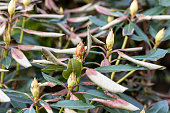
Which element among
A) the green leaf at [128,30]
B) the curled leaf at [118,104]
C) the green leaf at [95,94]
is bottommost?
the curled leaf at [118,104]

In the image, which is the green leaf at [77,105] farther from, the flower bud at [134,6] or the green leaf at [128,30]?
the flower bud at [134,6]

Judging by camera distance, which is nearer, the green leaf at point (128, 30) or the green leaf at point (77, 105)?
the green leaf at point (77, 105)

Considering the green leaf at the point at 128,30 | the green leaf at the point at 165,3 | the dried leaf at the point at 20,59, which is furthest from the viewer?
the green leaf at the point at 165,3

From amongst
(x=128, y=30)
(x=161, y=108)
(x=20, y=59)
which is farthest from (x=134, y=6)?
(x=20, y=59)

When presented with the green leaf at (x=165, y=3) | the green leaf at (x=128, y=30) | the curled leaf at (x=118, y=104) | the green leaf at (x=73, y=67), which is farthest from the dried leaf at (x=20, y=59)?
the green leaf at (x=165, y=3)

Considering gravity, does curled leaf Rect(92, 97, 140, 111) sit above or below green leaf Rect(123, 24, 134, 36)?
below

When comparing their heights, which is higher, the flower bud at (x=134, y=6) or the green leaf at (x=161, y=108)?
the flower bud at (x=134, y=6)

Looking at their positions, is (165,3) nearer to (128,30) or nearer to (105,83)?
(128,30)

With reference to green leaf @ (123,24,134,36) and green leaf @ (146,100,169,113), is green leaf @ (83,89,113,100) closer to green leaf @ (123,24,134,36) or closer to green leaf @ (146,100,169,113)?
green leaf @ (146,100,169,113)

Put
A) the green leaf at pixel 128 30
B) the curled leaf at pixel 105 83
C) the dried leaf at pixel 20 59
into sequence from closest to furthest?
the curled leaf at pixel 105 83 < the dried leaf at pixel 20 59 < the green leaf at pixel 128 30

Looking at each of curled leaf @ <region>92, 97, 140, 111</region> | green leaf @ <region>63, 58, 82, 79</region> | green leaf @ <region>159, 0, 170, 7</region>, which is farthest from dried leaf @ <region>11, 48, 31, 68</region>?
green leaf @ <region>159, 0, 170, 7</region>
